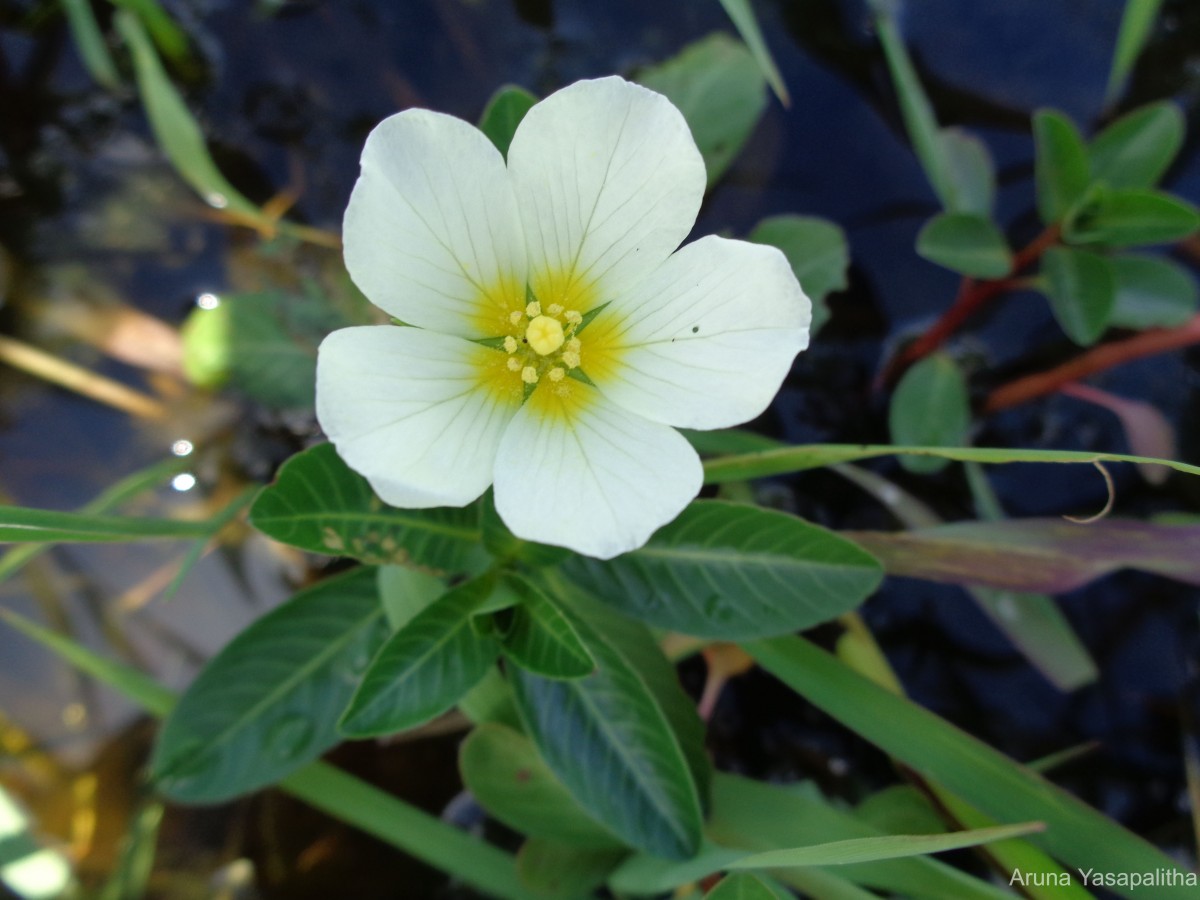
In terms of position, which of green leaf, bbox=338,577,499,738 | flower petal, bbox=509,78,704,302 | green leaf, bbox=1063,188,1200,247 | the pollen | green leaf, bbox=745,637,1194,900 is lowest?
green leaf, bbox=745,637,1194,900

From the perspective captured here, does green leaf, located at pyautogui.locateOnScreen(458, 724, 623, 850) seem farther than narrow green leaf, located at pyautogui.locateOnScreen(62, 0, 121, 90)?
No

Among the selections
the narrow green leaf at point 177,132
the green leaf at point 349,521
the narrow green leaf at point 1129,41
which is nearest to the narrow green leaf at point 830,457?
the green leaf at point 349,521

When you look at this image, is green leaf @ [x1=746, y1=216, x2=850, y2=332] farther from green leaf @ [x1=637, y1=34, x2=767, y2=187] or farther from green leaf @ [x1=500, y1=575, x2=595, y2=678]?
green leaf @ [x1=500, y1=575, x2=595, y2=678]

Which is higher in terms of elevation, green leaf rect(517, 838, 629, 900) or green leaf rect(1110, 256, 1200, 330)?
green leaf rect(1110, 256, 1200, 330)

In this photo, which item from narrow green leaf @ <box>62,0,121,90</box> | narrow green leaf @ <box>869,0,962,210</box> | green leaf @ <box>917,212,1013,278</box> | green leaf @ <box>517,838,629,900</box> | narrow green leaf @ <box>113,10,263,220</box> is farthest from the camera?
narrow green leaf @ <box>62,0,121,90</box>

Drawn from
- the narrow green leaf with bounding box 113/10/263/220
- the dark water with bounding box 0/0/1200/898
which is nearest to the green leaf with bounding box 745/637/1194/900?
the dark water with bounding box 0/0/1200/898

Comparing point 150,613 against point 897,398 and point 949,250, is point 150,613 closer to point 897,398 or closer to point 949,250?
point 897,398

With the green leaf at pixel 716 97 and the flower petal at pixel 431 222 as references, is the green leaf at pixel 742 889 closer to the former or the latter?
the flower petal at pixel 431 222

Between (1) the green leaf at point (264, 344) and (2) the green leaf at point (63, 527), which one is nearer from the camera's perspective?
(2) the green leaf at point (63, 527)
